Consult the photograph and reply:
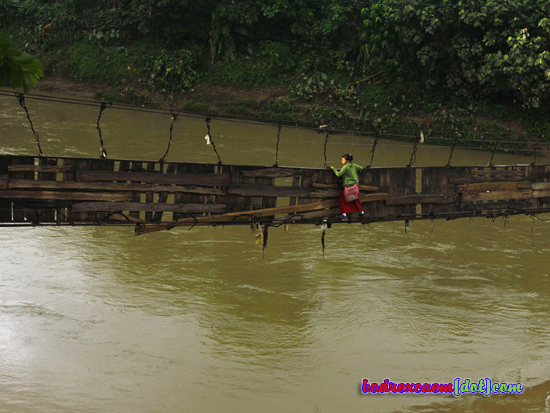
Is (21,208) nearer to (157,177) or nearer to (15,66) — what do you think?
(157,177)

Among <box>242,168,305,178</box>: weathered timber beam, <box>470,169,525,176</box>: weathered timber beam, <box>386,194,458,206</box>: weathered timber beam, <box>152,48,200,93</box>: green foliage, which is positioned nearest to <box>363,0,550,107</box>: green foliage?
<box>152,48,200,93</box>: green foliage

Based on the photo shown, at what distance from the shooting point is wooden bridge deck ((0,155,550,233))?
18.6ft

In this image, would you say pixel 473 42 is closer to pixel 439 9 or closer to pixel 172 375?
pixel 439 9

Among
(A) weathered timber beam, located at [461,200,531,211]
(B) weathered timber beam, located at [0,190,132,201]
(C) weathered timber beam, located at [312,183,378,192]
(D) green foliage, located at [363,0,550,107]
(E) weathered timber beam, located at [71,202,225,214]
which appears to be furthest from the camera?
(D) green foliage, located at [363,0,550,107]

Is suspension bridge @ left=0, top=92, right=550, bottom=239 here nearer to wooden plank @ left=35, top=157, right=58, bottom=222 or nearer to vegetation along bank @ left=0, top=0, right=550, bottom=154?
wooden plank @ left=35, top=157, right=58, bottom=222

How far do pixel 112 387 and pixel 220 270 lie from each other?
121 inches

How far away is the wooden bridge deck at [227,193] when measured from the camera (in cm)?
567

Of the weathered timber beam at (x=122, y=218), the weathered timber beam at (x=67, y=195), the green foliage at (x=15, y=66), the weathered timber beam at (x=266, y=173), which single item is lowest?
the weathered timber beam at (x=122, y=218)

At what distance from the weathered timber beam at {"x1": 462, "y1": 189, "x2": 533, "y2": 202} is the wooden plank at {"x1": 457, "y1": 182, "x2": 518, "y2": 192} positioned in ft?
0.14

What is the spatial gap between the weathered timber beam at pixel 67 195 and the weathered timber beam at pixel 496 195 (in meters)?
3.90

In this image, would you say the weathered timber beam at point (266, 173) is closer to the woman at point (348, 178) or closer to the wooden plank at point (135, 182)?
the woman at point (348, 178)

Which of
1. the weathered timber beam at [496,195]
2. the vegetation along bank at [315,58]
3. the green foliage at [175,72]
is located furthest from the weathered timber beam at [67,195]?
the green foliage at [175,72]

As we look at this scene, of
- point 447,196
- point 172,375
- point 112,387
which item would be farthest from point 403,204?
point 112,387

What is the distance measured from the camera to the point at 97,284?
7836 millimetres
